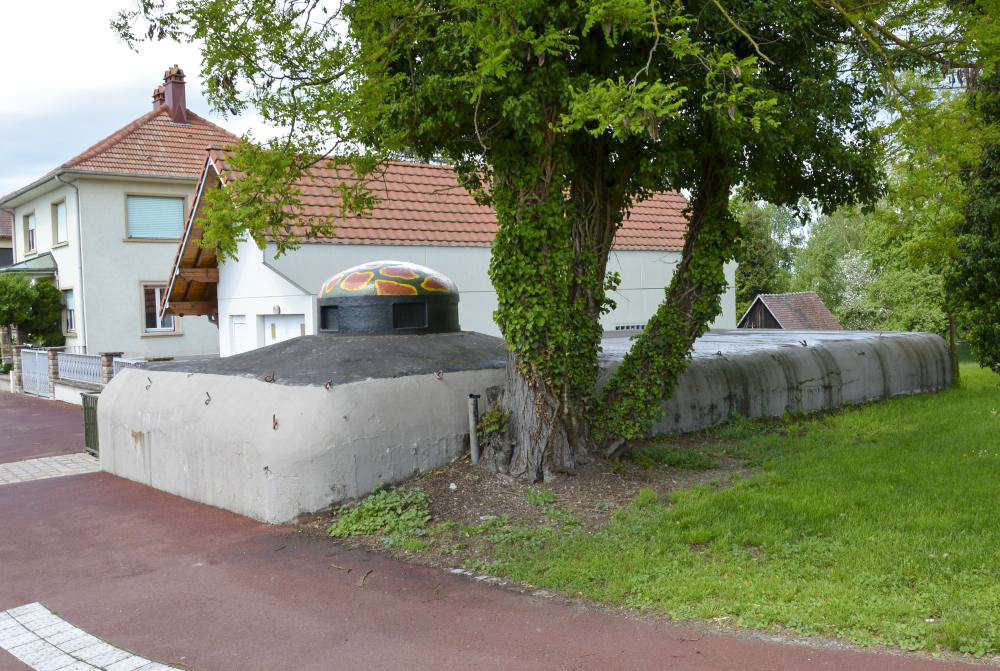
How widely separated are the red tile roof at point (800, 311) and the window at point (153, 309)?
27409 mm

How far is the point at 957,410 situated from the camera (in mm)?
14805

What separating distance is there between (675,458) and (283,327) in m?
11.2

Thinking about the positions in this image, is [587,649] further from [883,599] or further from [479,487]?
[479,487]

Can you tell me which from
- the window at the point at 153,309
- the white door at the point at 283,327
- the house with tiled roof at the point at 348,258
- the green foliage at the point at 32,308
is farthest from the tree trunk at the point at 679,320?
the green foliage at the point at 32,308

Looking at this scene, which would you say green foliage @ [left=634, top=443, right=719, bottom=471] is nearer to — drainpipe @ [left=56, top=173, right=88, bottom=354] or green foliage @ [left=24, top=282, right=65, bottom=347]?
drainpipe @ [left=56, top=173, right=88, bottom=354]

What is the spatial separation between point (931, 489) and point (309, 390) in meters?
6.37

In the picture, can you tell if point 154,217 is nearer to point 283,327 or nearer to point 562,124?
point 283,327

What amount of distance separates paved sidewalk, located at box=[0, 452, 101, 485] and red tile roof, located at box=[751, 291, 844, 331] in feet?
112

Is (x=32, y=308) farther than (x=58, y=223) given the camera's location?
No

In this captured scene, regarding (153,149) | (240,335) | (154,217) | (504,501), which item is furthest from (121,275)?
(504,501)

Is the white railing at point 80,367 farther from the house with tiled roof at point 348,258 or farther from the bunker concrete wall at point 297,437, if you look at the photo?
the bunker concrete wall at point 297,437

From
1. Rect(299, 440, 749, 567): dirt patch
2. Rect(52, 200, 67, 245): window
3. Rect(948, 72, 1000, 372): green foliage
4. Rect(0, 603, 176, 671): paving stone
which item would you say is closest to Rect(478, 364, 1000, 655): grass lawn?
Rect(299, 440, 749, 567): dirt patch

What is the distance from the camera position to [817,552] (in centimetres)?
698

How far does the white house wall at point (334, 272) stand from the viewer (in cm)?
1814
